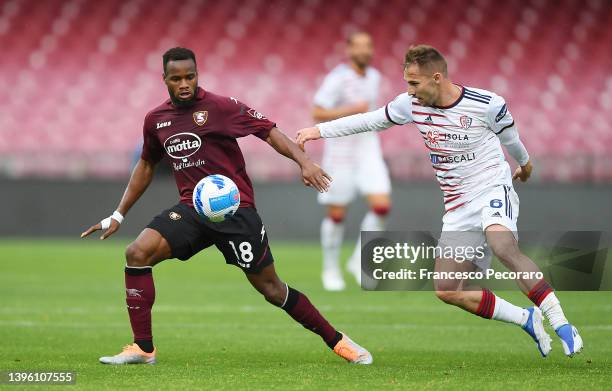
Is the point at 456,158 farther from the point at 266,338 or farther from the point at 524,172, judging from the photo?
the point at 266,338

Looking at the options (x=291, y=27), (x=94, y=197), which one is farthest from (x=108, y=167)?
(x=291, y=27)

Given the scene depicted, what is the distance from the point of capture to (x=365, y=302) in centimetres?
1110

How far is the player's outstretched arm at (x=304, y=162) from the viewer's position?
6664 mm

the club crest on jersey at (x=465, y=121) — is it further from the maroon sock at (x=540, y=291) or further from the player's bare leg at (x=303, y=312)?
the player's bare leg at (x=303, y=312)

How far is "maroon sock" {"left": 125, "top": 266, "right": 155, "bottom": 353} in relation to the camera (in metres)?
6.92

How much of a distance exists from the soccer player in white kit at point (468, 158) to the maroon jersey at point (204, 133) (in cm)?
40

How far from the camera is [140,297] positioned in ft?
22.8

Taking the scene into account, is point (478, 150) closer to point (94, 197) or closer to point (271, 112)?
point (94, 197)

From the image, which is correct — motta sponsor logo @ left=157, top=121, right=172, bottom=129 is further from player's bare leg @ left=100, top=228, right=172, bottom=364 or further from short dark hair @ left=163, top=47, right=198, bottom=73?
player's bare leg @ left=100, top=228, right=172, bottom=364

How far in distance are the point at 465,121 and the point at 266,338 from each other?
258 cm

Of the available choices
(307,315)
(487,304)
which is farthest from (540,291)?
(307,315)

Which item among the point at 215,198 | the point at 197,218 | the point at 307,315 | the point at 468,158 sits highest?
the point at 468,158

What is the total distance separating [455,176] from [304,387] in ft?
6.00

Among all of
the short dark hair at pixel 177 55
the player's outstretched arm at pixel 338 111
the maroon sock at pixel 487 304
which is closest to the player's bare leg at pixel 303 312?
the maroon sock at pixel 487 304
